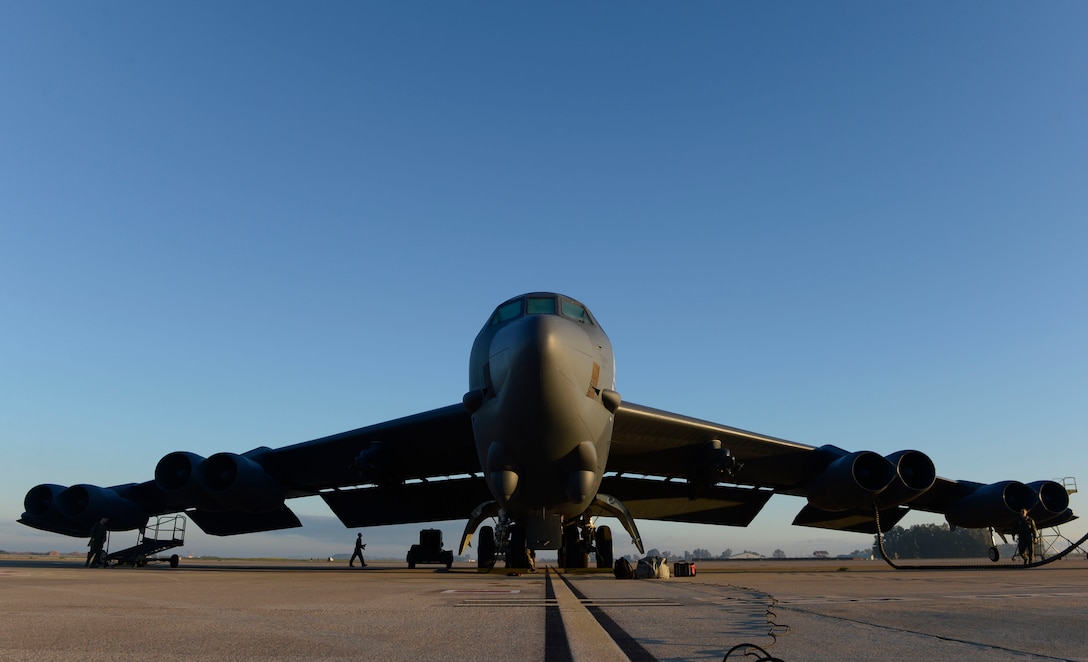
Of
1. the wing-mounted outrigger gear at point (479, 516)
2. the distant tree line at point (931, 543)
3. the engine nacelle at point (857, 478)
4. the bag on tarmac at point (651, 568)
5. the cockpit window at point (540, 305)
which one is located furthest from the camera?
the distant tree line at point (931, 543)

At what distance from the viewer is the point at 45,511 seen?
1869 cm

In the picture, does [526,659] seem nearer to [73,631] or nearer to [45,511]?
[73,631]

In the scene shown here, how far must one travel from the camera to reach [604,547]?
1742cm

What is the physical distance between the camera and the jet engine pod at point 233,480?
16.3 m

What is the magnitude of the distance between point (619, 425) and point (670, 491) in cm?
579

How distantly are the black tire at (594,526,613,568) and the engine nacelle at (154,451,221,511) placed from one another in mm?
9278

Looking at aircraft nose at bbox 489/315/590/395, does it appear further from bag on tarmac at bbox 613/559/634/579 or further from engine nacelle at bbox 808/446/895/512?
engine nacelle at bbox 808/446/895/512

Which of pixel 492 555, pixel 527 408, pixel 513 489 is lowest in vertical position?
pixel 492 555

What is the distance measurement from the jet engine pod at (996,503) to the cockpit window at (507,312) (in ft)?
43.5

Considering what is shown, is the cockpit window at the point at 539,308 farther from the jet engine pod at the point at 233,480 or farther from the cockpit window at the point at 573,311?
the jet engine pod at the point at 233,480

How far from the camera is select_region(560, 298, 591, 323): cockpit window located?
42.6ft

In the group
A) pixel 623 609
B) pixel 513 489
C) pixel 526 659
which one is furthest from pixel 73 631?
pixel 513 489

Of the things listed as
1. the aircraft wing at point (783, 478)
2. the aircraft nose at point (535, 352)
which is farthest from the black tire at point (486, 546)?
the aircraft nose at point (535, 352)

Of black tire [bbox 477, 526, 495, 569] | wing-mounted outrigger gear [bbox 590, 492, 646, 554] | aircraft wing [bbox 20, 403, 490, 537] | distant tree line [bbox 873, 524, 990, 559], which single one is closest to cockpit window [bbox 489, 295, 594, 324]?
→ aircraft wing [bbox 20, 403, 490, 537]
